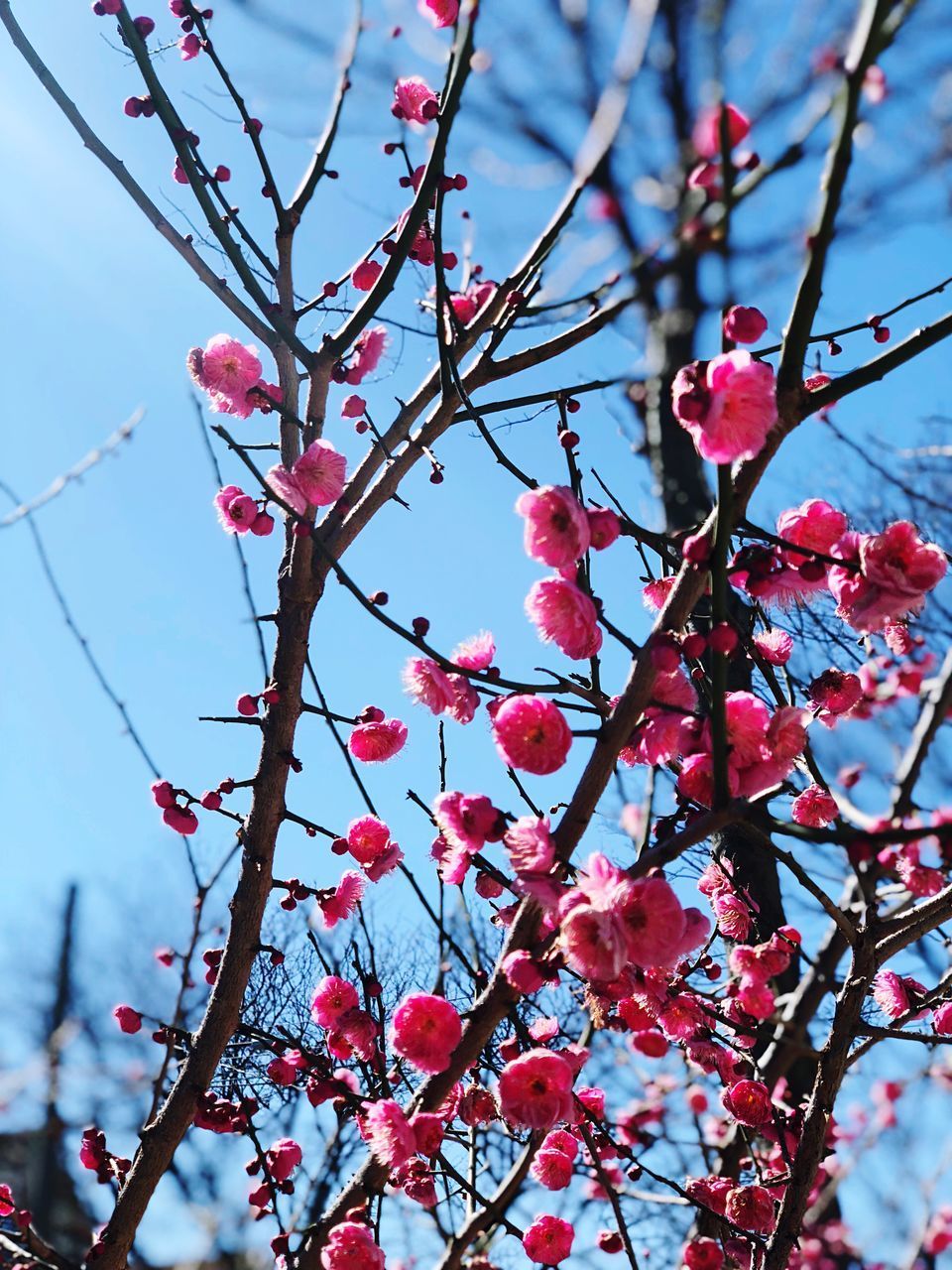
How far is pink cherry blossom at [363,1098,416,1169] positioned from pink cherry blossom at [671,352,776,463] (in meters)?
1.22

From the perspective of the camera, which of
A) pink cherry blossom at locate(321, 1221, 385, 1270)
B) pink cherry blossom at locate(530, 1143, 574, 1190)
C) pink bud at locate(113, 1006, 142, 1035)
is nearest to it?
pink cherry blossom at locate(321, 1221, 385, 1270)

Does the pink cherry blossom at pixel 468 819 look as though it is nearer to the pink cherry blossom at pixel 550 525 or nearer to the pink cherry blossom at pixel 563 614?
the pink cherry blossom at pixel 563 614

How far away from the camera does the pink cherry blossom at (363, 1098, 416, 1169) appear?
1.69m

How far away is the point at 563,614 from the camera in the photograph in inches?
70.4

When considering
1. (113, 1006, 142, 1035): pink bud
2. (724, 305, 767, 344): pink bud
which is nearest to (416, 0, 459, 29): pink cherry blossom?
(724, 305, 767, 344): pink bud

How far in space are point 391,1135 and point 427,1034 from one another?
0.17 m

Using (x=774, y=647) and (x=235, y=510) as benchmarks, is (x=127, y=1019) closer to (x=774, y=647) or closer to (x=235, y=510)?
(x=235, y=510)

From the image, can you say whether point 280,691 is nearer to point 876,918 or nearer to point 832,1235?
point 876,918

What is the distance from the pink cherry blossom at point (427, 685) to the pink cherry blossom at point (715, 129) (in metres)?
1.01

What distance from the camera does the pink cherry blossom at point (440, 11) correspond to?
267cm

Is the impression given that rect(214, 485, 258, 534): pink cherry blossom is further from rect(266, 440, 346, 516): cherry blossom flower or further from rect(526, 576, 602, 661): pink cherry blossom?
rect(526, 576, 602, 661): pink cherry blossom

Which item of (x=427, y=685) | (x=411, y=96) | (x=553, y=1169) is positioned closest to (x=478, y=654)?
(x=427, y=685)

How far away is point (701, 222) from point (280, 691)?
1.41m

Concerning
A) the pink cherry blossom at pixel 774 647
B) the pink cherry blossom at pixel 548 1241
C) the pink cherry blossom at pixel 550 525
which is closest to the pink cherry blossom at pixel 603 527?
the pink cherry blossom at pixel 550 525
